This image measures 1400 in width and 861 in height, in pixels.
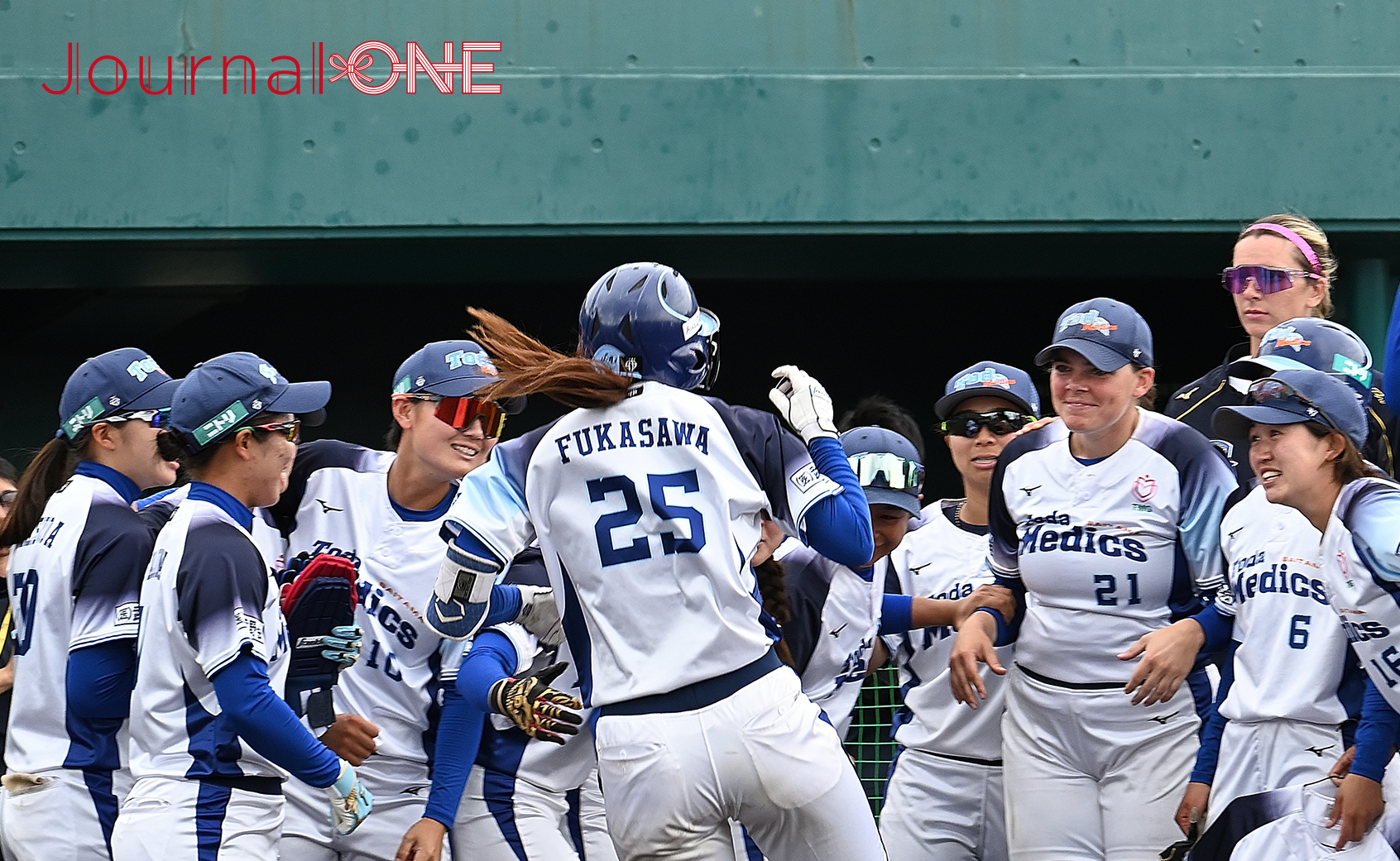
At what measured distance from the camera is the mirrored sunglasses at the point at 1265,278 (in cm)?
468

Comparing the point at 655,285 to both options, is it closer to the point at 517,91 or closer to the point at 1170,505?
the point at 1170,505

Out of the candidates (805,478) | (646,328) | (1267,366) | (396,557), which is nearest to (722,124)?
(396,557)

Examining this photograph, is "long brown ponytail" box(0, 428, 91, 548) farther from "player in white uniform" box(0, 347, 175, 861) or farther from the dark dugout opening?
the dark dugout opening

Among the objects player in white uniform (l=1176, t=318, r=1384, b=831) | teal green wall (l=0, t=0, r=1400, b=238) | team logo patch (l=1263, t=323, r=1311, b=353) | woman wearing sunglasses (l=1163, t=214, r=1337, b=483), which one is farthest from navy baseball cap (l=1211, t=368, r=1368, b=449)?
teal green wall (l=0, t=0, r=1400, b=238)

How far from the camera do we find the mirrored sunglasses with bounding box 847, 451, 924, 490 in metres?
4.49

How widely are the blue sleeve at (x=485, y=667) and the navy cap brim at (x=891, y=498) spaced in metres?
1.19

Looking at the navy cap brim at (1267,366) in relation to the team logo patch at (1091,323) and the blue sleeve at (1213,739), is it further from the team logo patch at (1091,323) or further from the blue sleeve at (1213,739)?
the blue sleeve at (1213,739)

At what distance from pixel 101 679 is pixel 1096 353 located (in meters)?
2.81

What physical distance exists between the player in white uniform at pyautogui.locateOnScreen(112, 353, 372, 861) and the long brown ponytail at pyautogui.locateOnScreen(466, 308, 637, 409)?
0.75 meters

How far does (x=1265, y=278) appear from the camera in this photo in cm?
470

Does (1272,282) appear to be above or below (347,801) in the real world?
above

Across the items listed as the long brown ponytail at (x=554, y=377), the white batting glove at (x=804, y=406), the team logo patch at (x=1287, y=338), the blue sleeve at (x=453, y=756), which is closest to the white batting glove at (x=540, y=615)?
the blue sleeve at (x=453, y=756)

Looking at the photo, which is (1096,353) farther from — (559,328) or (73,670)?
(559,328)

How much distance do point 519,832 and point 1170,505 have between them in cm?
207
